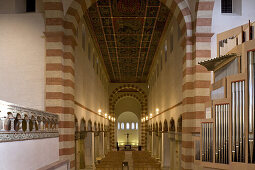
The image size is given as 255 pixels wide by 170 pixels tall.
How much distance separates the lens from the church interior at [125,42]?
699 cm

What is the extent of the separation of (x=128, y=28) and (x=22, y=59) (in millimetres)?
8950

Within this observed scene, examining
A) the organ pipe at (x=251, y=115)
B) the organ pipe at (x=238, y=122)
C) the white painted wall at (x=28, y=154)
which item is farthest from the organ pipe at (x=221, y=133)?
the white painted wall at (x=28, y=154)

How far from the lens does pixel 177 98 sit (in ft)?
49.7

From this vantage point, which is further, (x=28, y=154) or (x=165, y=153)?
(x=165, y=153)

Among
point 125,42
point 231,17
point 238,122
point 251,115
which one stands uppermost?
point 125,42

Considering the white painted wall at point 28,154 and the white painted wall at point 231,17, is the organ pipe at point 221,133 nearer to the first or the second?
the white painted wall at point 28,154

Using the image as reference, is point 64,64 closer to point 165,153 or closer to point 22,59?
point 22,59

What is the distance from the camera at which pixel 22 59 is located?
12.0 meters

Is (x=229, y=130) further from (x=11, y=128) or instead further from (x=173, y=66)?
(x=173, y=66)

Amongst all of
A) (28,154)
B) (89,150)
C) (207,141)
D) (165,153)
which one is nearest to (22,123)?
(28,154)

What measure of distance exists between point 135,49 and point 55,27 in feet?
43.9

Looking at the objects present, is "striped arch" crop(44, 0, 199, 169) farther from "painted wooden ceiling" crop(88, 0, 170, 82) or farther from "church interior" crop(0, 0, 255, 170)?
"painted wooden ceiling" crop(88, 0, 170, 82)

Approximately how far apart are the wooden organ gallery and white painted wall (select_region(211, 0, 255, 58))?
326 centimetres

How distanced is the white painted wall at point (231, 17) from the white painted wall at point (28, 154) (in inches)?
251
